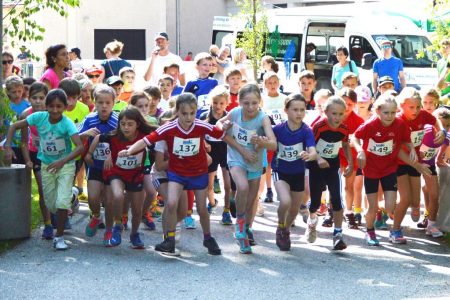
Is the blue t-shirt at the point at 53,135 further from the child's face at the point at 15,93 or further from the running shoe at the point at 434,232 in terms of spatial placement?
the running shoe at the point at 434,232

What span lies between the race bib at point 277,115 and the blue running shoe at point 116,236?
283 cm

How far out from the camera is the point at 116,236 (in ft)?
31.1

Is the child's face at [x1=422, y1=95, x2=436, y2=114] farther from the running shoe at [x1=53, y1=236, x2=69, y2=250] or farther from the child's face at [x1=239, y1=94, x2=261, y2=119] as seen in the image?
the running shoe at [x1=53, y1=236, x2=69, y2=250]

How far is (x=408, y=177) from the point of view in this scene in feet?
33.4

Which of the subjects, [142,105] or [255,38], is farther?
[255,38]

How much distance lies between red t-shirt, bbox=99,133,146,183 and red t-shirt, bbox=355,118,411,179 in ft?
7.22

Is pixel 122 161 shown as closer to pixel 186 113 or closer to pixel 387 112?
pixel 186 113

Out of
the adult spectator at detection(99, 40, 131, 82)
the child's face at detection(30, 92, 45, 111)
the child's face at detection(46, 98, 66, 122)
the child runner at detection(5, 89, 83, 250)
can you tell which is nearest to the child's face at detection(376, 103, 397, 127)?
the child runner at detection(5, 89, 83, 250)

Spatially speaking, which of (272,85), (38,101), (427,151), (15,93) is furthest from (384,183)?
(15,93)

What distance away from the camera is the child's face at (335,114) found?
9.56 meters

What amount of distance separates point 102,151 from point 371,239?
280cm

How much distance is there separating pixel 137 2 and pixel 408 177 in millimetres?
34109

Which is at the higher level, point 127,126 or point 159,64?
point 159,64

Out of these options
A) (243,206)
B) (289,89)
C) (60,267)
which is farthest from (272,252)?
(289,89)
